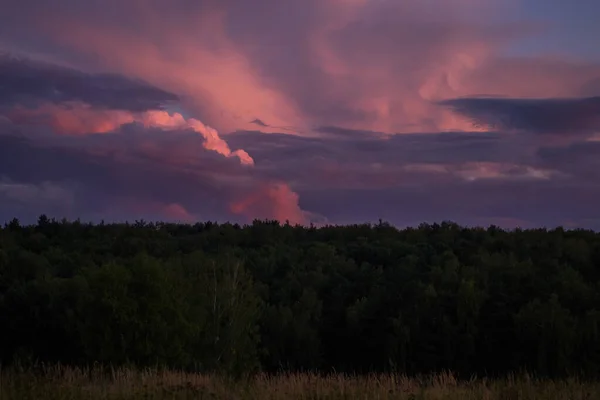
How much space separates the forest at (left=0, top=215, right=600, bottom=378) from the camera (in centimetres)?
3862

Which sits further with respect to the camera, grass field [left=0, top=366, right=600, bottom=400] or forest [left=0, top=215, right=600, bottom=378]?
forest [left=0, top=215, right=600, bottom=378]

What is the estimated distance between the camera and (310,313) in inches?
1959

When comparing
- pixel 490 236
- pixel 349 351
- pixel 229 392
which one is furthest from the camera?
pixel 490 236

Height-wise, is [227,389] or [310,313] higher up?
[227,389]

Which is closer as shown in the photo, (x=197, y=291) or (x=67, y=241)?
(x=197, y=291)

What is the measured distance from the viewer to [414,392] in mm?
11211

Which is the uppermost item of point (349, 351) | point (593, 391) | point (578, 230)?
point (578, 230)

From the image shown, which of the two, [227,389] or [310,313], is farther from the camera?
[310,313]

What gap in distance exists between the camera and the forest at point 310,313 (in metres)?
38.6

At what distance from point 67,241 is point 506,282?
46566mm

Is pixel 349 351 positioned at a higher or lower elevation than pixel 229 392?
lower

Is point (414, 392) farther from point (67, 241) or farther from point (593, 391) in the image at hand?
point (67, 241)

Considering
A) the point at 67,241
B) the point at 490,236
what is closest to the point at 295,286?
the point at 490,236

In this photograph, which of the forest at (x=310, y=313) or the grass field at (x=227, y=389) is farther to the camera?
the forest at (x=310, y=313)
